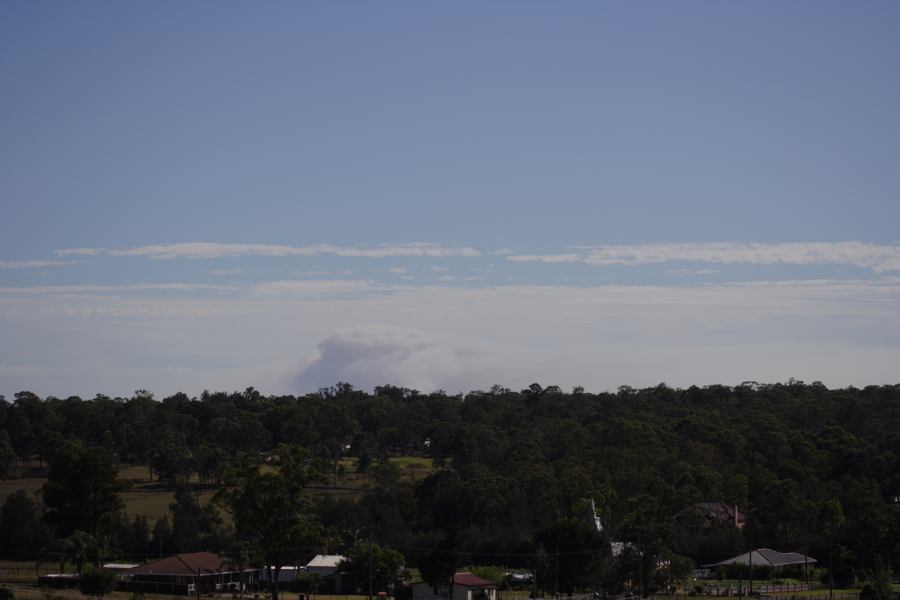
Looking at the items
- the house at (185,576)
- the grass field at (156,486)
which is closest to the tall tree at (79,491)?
the house at (185,576)

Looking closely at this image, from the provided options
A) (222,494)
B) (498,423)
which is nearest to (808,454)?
(498,423)

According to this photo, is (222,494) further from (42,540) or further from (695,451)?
(695,451)

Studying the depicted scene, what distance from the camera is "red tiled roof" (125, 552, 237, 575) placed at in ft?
274

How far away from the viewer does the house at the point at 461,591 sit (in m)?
82.4

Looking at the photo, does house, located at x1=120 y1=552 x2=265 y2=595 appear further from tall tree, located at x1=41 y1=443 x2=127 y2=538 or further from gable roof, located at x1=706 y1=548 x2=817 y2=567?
gable roof, located at x1=706 y1=548 x2=817 y2=567

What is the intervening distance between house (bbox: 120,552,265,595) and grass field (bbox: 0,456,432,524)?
32.3m

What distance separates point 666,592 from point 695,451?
49891 mm

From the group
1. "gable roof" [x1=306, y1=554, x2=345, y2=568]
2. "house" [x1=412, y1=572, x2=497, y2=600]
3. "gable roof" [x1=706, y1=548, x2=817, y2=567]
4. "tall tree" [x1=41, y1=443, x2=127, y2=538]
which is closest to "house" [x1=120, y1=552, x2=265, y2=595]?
"gable roof" [x1=306, y1=554, x2=345, y2=568]

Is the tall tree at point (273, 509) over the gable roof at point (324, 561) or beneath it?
over

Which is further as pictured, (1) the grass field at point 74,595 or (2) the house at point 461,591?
(2) the house at point 461,591

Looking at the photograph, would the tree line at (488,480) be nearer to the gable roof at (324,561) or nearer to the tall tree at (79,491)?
the tall tree at (79,491)

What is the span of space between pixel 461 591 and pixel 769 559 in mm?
31009

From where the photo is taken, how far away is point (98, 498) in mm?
92500

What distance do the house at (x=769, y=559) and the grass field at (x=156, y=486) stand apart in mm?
43289
